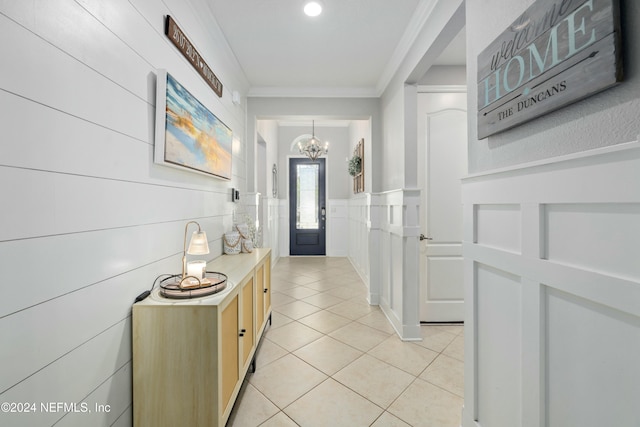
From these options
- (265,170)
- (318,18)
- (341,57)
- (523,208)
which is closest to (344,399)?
(523,208)

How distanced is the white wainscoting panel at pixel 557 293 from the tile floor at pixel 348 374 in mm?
443

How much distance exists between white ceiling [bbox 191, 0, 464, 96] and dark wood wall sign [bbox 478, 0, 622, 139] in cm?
108

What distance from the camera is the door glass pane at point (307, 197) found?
237 inches

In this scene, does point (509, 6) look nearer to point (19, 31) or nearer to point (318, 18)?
point (318, 18)

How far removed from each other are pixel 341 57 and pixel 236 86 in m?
1.13

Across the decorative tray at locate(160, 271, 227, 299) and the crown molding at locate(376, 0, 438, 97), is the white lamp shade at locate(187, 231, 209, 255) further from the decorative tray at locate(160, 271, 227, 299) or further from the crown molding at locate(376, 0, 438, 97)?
the crown molding at locate(376, 0, 438, 97)

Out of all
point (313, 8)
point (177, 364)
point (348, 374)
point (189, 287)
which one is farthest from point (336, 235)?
point (177, 364)

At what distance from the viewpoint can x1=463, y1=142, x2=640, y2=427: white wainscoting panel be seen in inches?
26.1

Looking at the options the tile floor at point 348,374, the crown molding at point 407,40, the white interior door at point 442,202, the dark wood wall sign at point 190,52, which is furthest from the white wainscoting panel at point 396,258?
the dark wood wall sign at point 190,52

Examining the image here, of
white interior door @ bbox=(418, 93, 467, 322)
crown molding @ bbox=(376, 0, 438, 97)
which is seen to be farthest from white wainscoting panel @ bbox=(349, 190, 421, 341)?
crown molding @ bbox=(376, 0, 438, 97)

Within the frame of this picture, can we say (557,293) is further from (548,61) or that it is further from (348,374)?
(348,374)

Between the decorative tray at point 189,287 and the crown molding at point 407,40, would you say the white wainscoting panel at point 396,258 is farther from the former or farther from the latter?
the decorative tray at point 189,287

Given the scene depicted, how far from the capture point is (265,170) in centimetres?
473

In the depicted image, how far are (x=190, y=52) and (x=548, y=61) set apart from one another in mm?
1874
